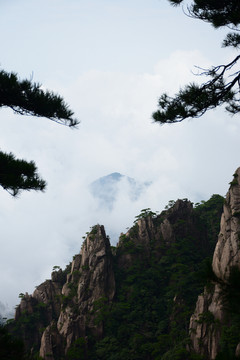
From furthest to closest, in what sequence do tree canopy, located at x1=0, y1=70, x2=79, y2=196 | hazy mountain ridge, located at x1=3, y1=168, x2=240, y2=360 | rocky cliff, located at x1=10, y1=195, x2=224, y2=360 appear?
rocky cliff, located at x1=10, y1=195, x2=224, y2=360 < hazy mountain ridge, located at x1=3, y1=168, x2=240, y2=360 < tree canopy, located at x1=0, y1=70, x2=79, y2=196

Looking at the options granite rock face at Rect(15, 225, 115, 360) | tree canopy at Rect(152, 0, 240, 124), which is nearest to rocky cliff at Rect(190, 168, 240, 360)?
granite rock face at Rect(15, 225, 115, 360)

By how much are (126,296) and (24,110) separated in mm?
26990

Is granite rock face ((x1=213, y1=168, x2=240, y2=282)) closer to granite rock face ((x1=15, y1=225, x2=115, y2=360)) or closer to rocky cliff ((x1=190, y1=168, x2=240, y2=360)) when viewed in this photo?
rocky cliff ((x1=190, y1=168, x2=240, y2=360))

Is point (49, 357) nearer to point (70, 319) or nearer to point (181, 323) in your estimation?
point (70, 319)

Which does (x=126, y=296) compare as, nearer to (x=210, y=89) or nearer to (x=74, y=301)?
(x=74, y=301)

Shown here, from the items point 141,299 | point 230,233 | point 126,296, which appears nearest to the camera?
point 230,233

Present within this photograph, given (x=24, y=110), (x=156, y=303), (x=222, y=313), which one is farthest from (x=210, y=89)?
(x=156, y=303)

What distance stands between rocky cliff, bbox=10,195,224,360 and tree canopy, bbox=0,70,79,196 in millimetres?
19939

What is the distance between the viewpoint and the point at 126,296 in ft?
95.8

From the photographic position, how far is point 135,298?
28.4 metres

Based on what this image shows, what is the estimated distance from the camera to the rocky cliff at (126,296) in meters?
24.6

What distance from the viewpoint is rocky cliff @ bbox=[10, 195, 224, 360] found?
2456cm

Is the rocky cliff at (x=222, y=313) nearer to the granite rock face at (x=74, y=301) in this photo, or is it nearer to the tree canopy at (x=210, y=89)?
the granite rock face at (x=74, y=301)

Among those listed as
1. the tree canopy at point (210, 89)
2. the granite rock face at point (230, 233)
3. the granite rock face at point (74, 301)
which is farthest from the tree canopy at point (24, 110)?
the granite rock face at point (74, 301)
